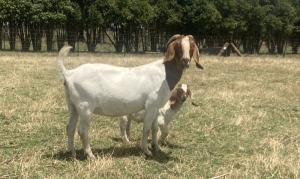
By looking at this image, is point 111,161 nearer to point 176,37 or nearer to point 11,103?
point 176,37

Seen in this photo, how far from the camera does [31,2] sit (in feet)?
96.2

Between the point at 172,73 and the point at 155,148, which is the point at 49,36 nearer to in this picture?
the point at 155,148

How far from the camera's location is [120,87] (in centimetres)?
614

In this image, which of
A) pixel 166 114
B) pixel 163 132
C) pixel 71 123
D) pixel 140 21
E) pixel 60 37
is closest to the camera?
pixel 71 123

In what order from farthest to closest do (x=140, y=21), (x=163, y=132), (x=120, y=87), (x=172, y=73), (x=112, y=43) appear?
(x=112, y=43) → (x=140, y=21) → (x=163, y=132) → (x=172, y=73) → (x=120, y=87)

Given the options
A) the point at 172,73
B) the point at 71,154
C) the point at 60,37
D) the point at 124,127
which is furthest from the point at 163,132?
the point at 60,37

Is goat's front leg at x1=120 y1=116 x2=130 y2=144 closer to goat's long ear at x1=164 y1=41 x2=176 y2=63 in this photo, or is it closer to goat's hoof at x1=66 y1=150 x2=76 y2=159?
goat's hoof at x1=66 y1=150 x2=76 y2=159

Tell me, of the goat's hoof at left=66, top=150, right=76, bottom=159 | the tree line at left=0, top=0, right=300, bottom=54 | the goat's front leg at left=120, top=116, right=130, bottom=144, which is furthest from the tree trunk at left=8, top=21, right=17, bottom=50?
the goat's hoof at left=66, top=150, right=76, bottom=159

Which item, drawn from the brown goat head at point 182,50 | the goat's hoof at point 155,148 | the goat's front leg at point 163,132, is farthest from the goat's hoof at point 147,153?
the brown goat head at point 182,50

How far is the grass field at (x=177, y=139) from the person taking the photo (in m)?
5.83

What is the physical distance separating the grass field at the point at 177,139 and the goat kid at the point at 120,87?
0.52 metres

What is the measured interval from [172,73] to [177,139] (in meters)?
1.67

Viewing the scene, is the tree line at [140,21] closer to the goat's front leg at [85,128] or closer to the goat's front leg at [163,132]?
the goat's front leg at [163,132]

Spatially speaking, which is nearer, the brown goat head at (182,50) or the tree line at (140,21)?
the brown goat head at (182,50)
